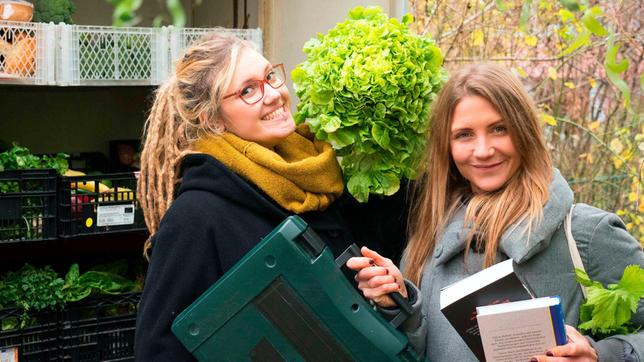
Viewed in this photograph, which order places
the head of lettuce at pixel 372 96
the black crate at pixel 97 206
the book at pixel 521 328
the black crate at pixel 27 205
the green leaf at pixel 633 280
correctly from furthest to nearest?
the black crate at pixel 97 206 < the black crate at pixel 27 205 < the head of lettuce at pixel 372 96 < the green leaf at pixel 633 280 < the book at pixel 521 328

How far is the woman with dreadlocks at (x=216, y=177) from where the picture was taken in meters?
2.01

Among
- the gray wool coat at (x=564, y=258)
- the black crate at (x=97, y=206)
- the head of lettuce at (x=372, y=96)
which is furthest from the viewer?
the black crate at (x=97, y=206)

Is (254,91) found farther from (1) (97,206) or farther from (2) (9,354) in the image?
(2) (9,354)

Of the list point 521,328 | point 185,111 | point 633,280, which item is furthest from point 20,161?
point 633,280

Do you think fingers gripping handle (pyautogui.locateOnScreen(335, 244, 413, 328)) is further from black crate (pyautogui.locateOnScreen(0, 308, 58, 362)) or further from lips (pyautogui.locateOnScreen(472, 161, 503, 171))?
black crate (pyautogui.locateOnScreen(0, 308, 58, 362))

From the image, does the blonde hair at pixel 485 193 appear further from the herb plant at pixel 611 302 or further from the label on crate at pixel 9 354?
the label on crate at pixel 9 354

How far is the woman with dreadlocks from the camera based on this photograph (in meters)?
2.01

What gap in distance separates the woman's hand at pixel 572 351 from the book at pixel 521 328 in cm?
1

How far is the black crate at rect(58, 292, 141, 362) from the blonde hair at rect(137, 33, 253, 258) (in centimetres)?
130

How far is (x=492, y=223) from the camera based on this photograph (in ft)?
6.70

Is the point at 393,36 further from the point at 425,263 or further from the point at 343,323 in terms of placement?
the point at 343,323

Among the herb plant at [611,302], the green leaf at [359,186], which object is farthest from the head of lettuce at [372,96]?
the herb plant at [611,302]

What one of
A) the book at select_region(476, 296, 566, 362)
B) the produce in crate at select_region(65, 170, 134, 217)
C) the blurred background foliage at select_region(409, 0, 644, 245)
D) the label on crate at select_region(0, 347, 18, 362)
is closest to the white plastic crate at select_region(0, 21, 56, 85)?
the produce in crate at select_region(65, 170, 134, 217)

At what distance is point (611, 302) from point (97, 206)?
215 cm
